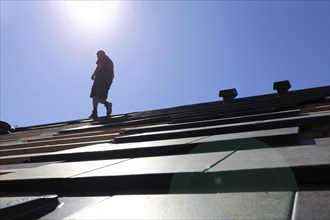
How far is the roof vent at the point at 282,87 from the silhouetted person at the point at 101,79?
3886 millimetres

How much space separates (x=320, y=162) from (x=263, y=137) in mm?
841

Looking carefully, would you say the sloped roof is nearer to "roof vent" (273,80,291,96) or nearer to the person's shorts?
"roof vent" (273,80,291,96)

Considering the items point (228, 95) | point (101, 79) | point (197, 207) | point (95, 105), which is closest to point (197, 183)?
point (197, 207)

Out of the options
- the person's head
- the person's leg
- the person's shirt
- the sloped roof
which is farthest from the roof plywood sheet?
the person's head

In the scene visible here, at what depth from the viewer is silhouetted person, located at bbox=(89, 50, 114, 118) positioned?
334 inches

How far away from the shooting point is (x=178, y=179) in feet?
5.58

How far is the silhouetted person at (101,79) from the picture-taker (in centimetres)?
849

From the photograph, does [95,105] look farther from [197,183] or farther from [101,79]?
[197,183]

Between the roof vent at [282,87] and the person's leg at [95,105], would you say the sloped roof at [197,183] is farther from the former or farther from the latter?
the person's leg at [95,105]

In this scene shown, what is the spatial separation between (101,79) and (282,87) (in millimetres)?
4076

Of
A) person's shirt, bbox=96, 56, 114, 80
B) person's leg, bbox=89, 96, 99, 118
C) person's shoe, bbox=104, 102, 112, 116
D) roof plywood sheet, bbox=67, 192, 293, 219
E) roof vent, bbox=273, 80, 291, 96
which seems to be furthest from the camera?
person's shoe, bbox=104, 102, 112, 116

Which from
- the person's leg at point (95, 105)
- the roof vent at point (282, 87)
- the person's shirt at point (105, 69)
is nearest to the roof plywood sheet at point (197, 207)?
the roof vent at point (282, 87)

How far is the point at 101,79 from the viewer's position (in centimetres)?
856

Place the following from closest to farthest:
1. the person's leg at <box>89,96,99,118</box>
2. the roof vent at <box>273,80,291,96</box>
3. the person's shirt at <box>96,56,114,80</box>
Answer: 1. the roof vent at <box>273,80,291,96</box>
2. the person's leg at <box>89,96,99,118</box>
3. the person's shirt at <box>96,56,114,80</box>
